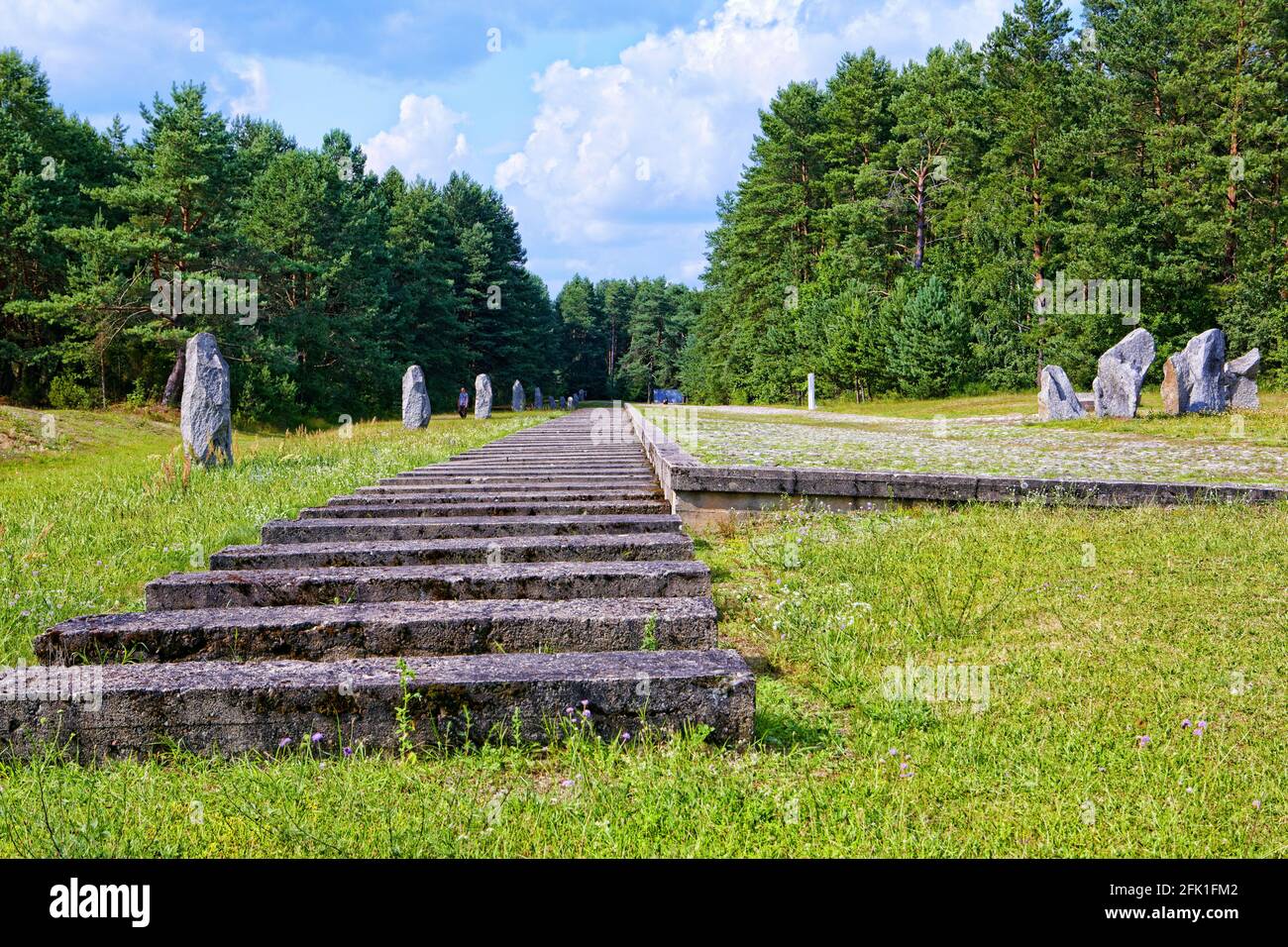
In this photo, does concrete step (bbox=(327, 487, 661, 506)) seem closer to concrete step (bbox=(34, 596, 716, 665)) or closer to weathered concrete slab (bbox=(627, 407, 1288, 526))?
weathered concrete slab (bbox=(627, 407, 1288, 526))

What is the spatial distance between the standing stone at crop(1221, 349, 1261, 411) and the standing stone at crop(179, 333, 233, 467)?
20.9 metres

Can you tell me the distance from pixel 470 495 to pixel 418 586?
2.36m

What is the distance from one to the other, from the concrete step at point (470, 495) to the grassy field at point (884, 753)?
50.5 inches

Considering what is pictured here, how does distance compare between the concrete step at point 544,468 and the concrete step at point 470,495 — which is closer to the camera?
the concrete step at point 470,495

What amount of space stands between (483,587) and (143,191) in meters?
30.0

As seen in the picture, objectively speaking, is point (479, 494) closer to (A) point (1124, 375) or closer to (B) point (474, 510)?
(B) point (474, 510)

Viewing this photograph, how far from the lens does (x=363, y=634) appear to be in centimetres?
276

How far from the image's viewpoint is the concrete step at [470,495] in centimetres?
549

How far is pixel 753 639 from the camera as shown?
3.43 m
